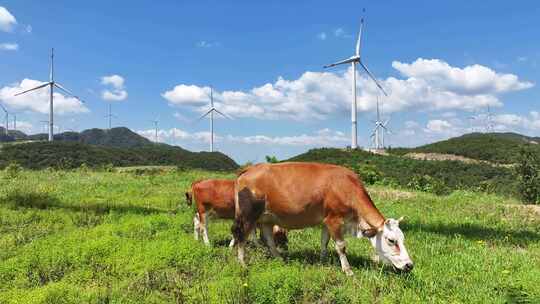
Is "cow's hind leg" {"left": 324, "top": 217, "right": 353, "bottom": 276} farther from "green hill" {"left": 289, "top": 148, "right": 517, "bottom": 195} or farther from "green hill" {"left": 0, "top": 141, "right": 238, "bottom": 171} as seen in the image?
"green hill" {"left": 0, "top": 141, "right": 238, "bottom": 171}

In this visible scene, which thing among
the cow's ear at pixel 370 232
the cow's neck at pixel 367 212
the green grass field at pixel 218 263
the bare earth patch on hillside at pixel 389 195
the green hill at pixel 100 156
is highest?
the green hill at pixel 100 156

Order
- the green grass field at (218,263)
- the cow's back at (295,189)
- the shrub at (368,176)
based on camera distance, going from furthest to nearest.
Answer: the shrub at (368,176) → the cow's back at (295,189) → the green grass field at (218,263)

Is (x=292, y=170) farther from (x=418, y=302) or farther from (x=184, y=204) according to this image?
(x=184, y=204)

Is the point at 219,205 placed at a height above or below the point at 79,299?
above

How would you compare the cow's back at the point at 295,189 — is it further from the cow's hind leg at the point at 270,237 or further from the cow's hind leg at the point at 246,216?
the cow's hind leg at the point at 270,237

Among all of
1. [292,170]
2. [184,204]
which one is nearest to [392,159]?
[184,204]

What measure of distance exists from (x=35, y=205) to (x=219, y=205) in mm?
6667

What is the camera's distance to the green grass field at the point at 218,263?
689cm

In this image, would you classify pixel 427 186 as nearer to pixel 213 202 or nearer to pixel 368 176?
pixel 368 176

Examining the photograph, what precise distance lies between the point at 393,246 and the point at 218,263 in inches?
133

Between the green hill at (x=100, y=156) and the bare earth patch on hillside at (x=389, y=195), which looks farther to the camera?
the green hill at (x=100, y=156)

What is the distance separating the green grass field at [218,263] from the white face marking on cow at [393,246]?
23 centimetres

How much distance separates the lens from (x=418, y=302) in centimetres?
643

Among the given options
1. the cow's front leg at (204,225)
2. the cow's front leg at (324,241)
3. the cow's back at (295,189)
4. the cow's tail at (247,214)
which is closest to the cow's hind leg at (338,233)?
the cow's back at (295,189)
